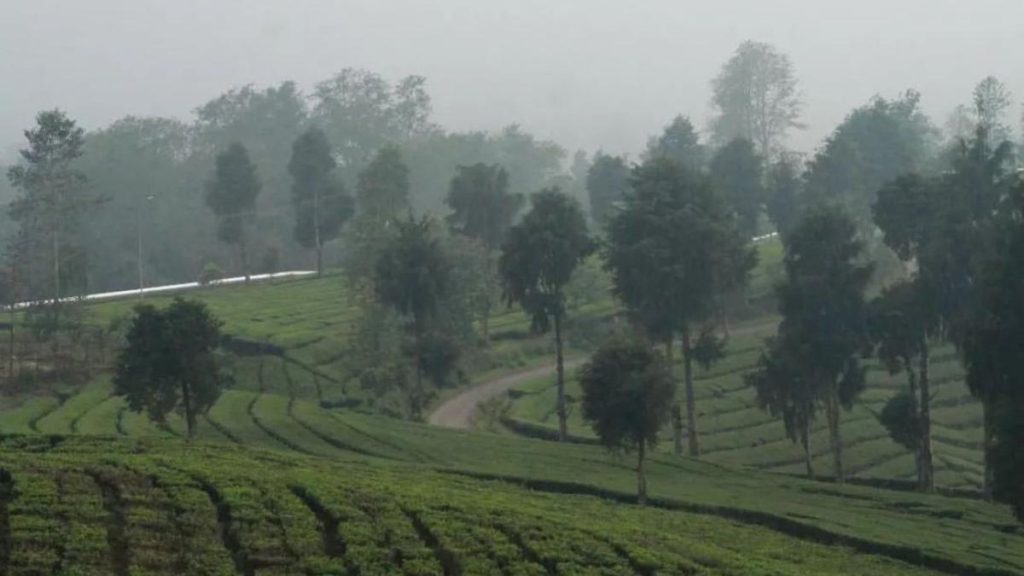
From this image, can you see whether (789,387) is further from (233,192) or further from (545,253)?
(233,192)

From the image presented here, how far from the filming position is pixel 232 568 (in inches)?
893

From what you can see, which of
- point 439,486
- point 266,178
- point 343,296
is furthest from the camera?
point 266,178

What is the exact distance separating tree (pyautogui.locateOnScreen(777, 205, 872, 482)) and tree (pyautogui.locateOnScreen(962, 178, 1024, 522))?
36.7ft

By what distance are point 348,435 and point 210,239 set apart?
61.7 m

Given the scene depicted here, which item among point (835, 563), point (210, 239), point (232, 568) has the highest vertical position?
point (210, 239)

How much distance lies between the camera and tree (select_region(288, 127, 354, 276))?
268 ft

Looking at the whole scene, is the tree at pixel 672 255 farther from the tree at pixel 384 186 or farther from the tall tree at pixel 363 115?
the tall tree at pixel 363 115

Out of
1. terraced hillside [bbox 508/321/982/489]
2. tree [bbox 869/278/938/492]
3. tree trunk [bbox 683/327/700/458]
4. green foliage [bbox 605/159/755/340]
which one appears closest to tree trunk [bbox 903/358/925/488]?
tree [bbox 869/278/938/492]

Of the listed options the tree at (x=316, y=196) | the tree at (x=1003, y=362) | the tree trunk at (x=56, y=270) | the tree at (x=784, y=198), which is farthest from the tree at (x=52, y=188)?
the tree at (x=1003, y=362)

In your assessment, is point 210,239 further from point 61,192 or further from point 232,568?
point 232,568

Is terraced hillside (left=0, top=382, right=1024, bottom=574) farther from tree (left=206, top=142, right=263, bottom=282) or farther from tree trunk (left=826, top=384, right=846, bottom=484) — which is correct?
tree (left=206, top=142, right=263, bottom=282)

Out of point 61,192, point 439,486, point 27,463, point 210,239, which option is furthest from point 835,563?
point 210,239

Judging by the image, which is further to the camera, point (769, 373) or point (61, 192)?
point (61, 192)

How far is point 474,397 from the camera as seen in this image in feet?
190
